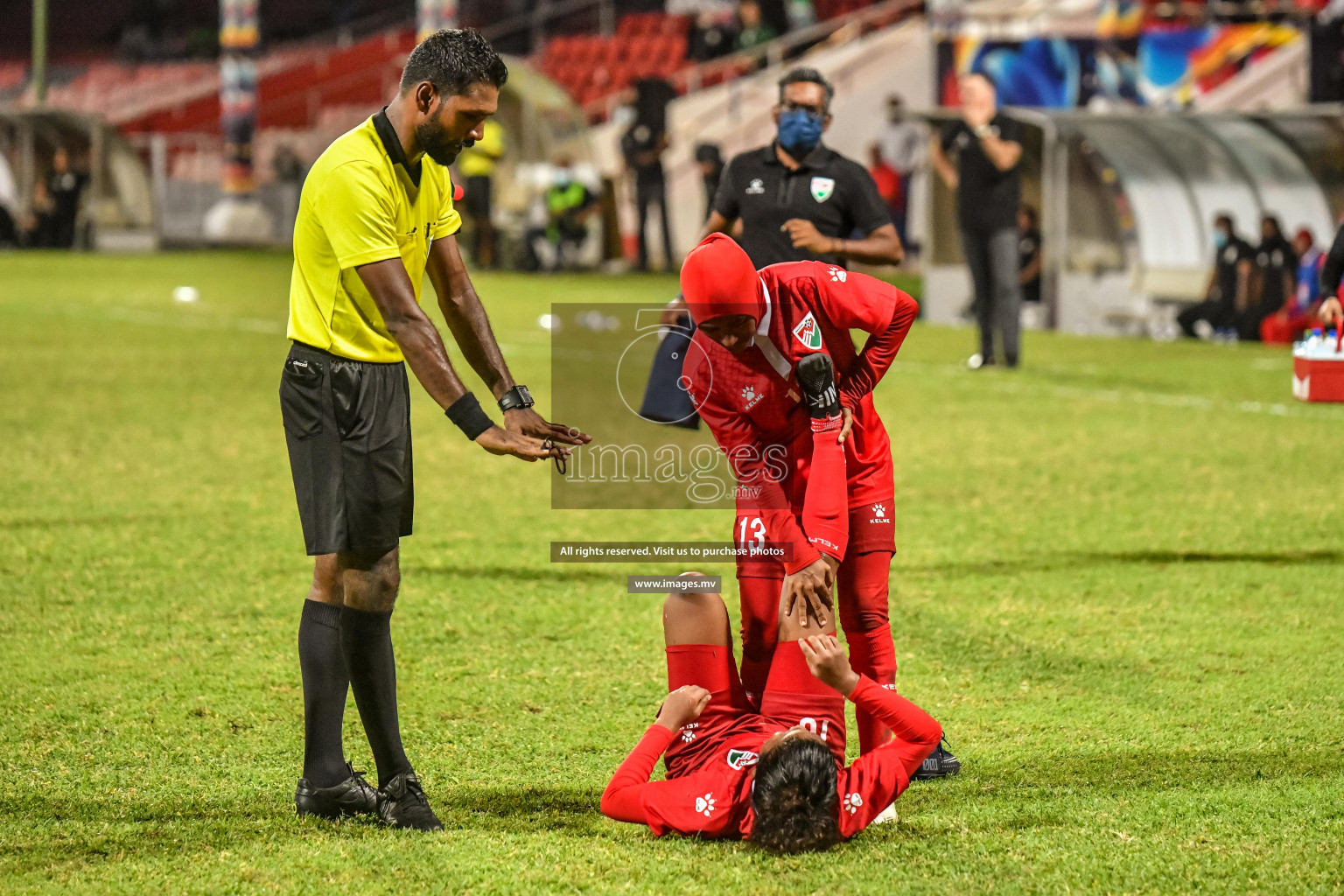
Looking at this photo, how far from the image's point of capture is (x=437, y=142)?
381cm

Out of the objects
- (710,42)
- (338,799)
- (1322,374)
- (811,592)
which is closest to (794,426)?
(811,592)

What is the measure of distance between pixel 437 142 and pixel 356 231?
29 centimetres

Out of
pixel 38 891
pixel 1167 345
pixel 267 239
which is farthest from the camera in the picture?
pixel 267 239

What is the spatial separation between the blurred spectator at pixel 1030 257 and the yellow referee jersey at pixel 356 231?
581 inches

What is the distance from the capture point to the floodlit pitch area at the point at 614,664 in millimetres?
3803

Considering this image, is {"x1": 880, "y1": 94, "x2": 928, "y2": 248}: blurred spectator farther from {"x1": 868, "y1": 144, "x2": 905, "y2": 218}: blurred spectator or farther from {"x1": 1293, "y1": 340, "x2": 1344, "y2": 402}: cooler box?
{"x1": 1293, "y1": 340, "x2": 1344, "y2": 402}: cooler box

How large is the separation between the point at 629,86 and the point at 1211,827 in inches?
1247

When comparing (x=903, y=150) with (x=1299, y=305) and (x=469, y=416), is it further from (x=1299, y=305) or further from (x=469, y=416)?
(x=469, y=416)

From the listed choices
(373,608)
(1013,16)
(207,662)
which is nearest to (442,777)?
(373,608)

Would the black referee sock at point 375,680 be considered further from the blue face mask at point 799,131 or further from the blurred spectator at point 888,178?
the blurred spectator at point 888,178

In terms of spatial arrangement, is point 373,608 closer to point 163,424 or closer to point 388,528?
point 388,528

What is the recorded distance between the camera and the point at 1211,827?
13.0 ft

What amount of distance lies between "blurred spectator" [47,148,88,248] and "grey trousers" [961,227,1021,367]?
23161mm

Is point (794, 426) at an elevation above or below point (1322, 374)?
below
